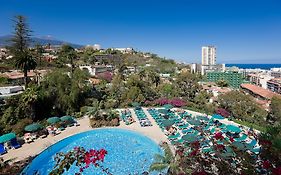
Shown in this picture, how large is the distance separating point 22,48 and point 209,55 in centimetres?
11403

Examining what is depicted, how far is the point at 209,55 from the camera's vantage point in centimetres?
12294

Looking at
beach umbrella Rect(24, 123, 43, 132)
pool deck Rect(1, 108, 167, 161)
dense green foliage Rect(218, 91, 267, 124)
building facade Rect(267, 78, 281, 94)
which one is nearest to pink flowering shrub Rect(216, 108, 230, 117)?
dense green foliage Rect(218, 91, 267, 124)

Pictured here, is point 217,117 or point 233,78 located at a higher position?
point 233,78

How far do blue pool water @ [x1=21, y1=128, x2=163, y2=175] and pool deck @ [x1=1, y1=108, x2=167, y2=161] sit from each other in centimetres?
50

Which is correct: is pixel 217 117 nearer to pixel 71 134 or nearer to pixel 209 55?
pixel 71 134

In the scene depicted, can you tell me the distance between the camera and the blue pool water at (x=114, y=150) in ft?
40.9

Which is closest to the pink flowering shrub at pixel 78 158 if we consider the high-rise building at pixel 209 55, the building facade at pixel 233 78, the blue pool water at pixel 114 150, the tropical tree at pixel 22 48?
the blue pool water at pixel 114 150

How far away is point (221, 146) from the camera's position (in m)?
4.81

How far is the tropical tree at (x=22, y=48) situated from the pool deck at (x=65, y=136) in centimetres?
843

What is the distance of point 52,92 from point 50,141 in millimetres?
6864

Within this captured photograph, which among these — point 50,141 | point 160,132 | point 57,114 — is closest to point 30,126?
point 50,141

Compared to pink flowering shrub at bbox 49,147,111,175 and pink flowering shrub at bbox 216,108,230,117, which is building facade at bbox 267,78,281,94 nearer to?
pink flowering shrub at bbox 216,108,230,117

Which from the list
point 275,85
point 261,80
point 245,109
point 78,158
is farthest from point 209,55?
point 78,158

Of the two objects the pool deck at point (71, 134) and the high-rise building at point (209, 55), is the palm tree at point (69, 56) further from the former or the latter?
the high-rise building at point (209, 55)
